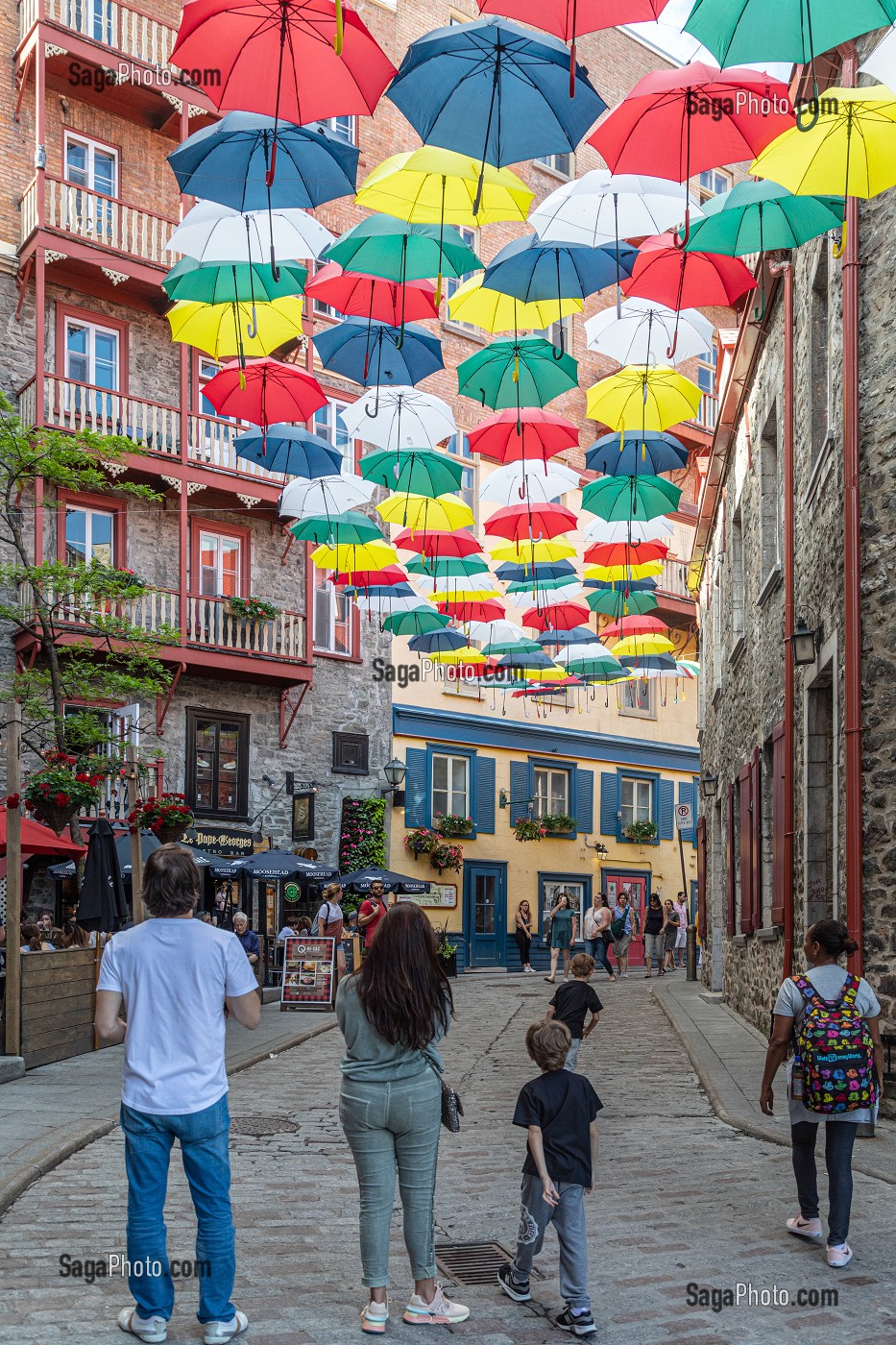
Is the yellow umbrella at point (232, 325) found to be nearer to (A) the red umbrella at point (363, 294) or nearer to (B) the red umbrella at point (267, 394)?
(A) the red umbrella at point (363, 294)

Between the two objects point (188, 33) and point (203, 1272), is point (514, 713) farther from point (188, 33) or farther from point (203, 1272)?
point (203, 1272)

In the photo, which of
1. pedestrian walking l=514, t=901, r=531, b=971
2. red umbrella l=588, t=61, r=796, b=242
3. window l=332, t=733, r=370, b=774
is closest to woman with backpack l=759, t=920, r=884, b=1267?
red umbrella l=588, t=61, r=796, b=242

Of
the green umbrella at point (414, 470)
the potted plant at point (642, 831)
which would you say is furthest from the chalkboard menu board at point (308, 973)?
the potted plant at point (642, 831)

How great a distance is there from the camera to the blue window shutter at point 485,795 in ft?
102

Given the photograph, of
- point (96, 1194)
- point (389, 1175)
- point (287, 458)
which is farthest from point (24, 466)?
point (389, 1175)

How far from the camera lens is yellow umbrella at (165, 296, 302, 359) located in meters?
12.7

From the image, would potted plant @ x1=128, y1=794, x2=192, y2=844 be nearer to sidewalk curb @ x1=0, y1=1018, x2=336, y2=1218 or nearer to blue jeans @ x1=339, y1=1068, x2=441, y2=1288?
sidewalk curb @ x1=0, y1=1018, x2=336, y2=1218

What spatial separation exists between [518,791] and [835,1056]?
85.6ft

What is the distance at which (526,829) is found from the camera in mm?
31422

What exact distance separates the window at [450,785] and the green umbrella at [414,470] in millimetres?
14423

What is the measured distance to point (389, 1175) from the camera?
5.02 meters

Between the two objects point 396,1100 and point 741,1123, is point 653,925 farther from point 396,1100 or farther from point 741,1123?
point 396,1100

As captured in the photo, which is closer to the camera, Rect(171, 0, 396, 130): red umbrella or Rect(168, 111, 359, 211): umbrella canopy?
Rect(171, 0, 396, 130): red umbrella

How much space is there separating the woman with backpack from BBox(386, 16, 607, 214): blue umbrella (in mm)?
5170
